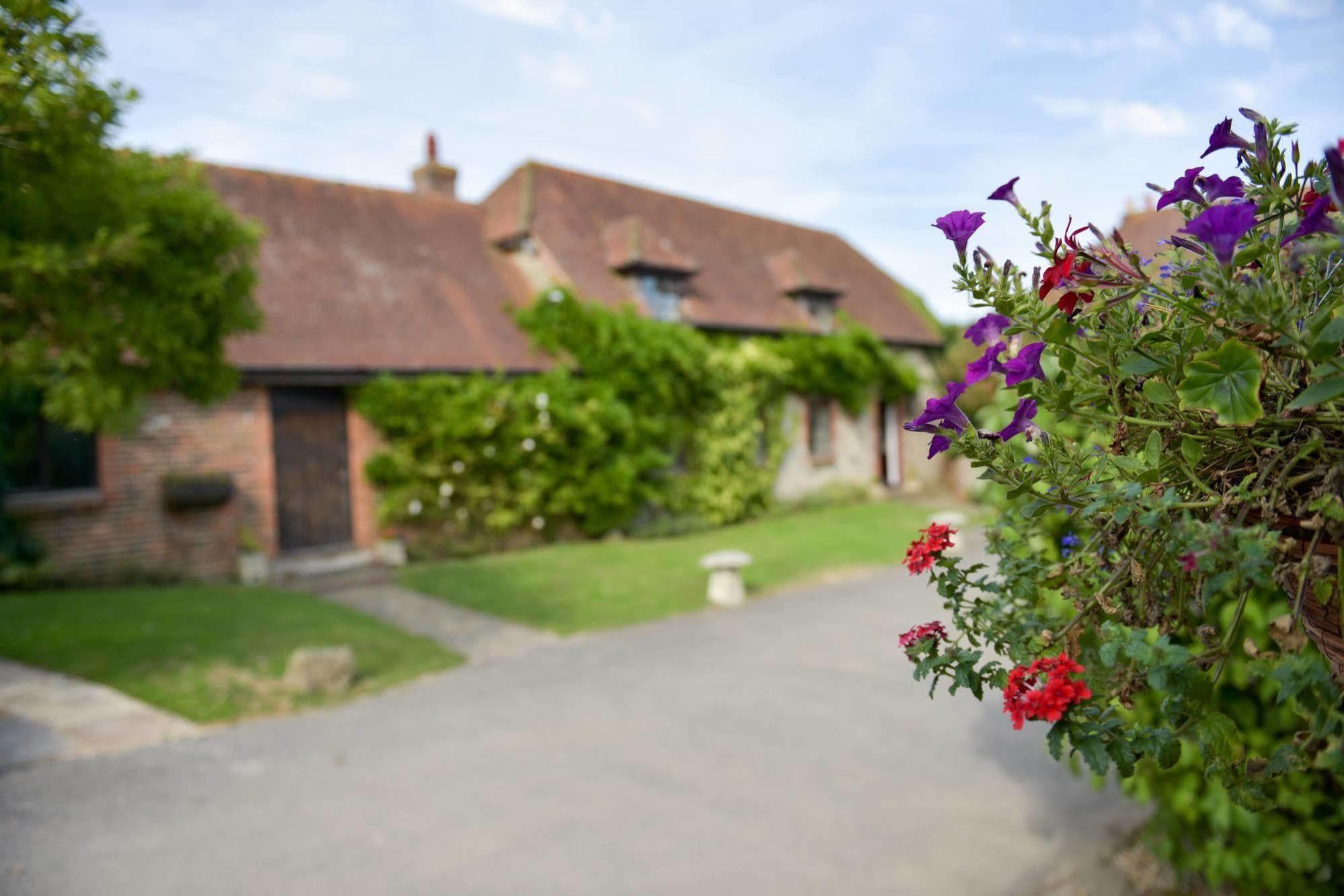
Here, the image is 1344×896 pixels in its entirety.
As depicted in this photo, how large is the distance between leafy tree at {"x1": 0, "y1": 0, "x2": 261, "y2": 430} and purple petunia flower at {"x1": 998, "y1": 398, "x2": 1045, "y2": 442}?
581 cm

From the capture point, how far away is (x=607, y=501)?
15.5 meters

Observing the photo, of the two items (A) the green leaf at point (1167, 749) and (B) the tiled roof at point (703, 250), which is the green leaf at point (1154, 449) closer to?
(A) the green leaf at point (1167, 749)

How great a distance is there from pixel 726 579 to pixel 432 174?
11755 mm

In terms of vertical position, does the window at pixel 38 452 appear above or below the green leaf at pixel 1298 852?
above

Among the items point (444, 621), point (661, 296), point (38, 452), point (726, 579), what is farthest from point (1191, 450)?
point (661, 296)

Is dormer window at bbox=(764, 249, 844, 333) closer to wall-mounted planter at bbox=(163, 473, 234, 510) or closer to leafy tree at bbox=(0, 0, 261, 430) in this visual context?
wall-mounted planter at bbox=(163, 473, 234, 510)

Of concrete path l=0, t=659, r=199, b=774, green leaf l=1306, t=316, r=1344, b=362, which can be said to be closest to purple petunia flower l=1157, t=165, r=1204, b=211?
green leaf l=1306, t=316, r=1344, b=362

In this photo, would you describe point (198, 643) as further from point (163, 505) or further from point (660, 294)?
point (660, 294)

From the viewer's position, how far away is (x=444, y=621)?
400 inches

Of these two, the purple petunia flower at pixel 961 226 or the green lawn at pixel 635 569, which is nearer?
the purple petunia flower at pixel 961 226

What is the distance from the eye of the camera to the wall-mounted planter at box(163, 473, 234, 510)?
11508 mm

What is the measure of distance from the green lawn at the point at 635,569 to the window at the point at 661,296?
14.0 feet

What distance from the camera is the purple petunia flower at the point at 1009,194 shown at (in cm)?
152

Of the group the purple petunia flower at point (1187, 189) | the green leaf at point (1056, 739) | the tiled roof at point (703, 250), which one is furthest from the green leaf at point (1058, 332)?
the tiled roof at point (703, 250)
